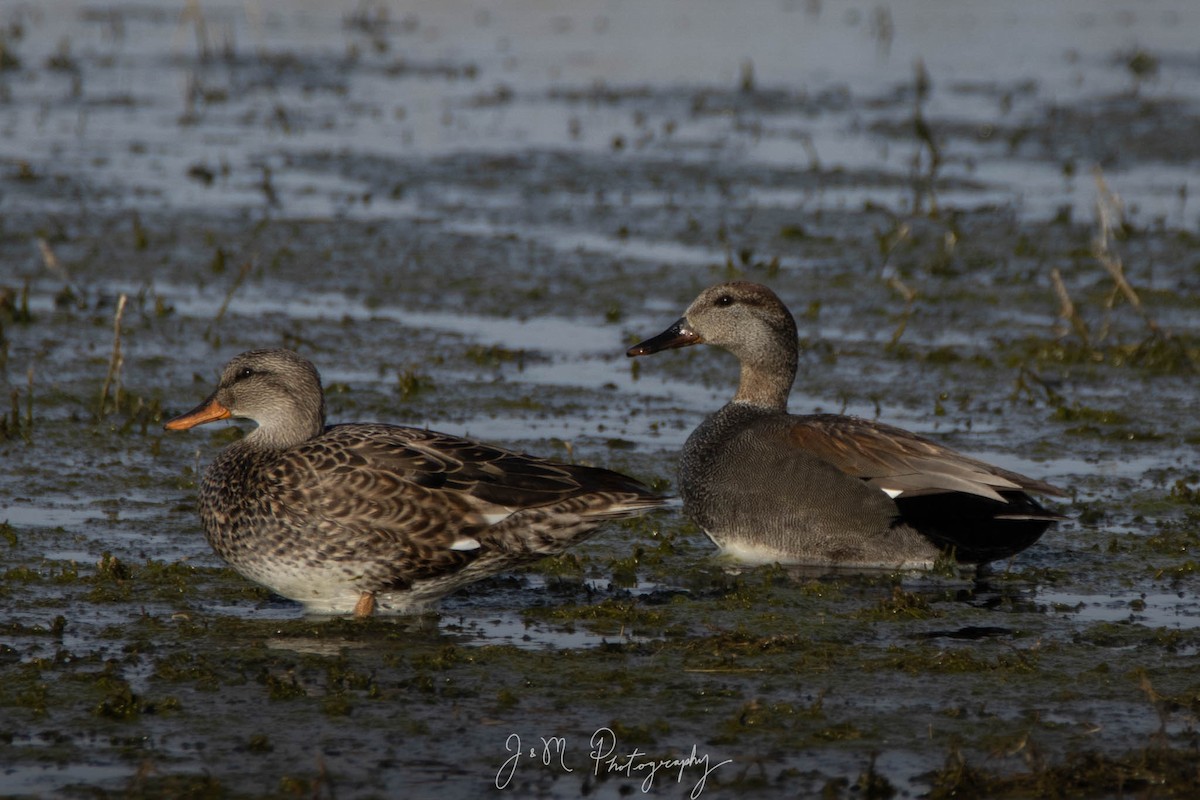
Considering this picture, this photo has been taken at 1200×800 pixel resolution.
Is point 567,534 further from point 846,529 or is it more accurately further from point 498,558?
point 846,529

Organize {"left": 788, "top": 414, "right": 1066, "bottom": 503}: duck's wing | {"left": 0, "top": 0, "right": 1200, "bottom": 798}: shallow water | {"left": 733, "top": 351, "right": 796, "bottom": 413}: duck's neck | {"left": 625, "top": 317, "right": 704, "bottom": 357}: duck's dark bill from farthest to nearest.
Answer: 1. {"left": 625, "top": 317, "right": 704, "bottom": 357}: duck's dark bill
2. {"left": 733, "top": 351, "right": 796, "bottom": 413}: duck's neck
3. {"left": 788, "top": 414, "right": 1066, "bottom": 503}: duck's wing
4. {"left": 0, "top": 0, "right": 1200, "bottom": 798}: shallow water

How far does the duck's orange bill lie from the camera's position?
23.1ft

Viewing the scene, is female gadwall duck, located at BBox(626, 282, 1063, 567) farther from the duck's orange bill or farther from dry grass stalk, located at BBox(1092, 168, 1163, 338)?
dry grass stalk, located at BBox(1092, 168, 1163, 338)

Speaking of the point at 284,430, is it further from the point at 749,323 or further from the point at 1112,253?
the point at 1112,253

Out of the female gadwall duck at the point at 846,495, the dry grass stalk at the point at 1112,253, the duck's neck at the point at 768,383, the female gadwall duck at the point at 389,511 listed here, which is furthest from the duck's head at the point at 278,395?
the dry grass stalk at the point at 1112,253

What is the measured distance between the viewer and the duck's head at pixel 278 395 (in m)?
6.83

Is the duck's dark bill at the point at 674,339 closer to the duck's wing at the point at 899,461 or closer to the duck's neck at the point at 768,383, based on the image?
the duck's neck at the point at 768,383

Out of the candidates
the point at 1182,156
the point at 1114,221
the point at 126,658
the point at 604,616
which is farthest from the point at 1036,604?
the point at 1182,156

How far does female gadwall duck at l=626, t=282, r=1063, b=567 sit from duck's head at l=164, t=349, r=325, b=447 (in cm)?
171

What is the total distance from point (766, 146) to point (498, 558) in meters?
10.8

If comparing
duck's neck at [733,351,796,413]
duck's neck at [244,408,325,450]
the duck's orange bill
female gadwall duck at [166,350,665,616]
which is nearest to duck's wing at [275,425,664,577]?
female gadwall duck at [166,350,665,616]

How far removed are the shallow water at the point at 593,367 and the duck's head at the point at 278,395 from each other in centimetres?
A: 62

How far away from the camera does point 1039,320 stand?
37.8ft

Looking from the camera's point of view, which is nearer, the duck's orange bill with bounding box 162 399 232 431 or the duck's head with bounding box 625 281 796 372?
the duck's orange bill with bounding box 162 399 232 431
